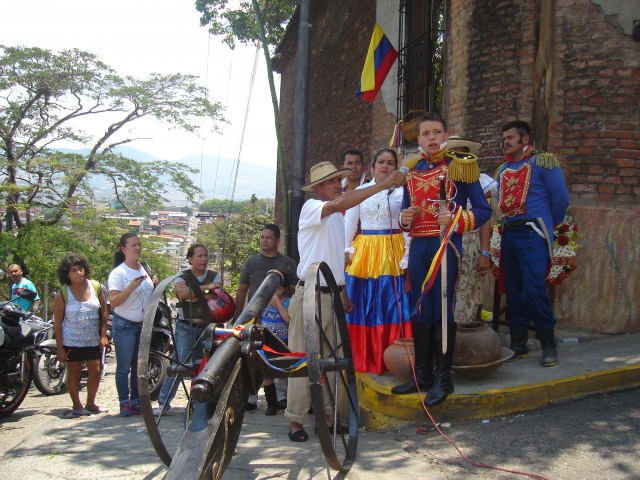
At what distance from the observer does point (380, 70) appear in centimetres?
904

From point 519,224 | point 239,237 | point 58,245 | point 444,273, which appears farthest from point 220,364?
point 239,237

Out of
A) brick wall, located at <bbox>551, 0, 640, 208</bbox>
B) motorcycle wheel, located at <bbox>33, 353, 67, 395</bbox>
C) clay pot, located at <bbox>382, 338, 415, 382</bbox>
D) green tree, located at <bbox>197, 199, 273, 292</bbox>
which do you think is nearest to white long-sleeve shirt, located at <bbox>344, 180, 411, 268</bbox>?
clay pot, located at <bbox>382, 338, 415, 382</bbox>

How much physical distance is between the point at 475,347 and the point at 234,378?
2013mm

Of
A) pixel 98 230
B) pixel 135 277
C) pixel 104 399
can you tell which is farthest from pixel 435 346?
pixel 98 230

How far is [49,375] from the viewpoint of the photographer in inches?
290

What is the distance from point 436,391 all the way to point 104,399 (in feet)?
15.9

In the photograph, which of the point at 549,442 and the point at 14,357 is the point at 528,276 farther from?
the point at 14,357

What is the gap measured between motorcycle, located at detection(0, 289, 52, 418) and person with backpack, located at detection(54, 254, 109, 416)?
0.80 m

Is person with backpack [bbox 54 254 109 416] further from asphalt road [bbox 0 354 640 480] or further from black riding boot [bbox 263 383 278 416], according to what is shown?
black riding boot [bbox 263 383 278 416]

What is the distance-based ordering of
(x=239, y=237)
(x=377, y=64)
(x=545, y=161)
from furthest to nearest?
1. (x=239, y=237)
2. (x=377, y=64)
3. (x=545, y=161)

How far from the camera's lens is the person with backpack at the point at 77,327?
561 cm

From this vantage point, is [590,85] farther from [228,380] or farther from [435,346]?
[228,380]

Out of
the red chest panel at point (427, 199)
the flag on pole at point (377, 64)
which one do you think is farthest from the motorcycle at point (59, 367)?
the flag on pole at point (377, 64)

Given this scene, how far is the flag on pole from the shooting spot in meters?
8.99
